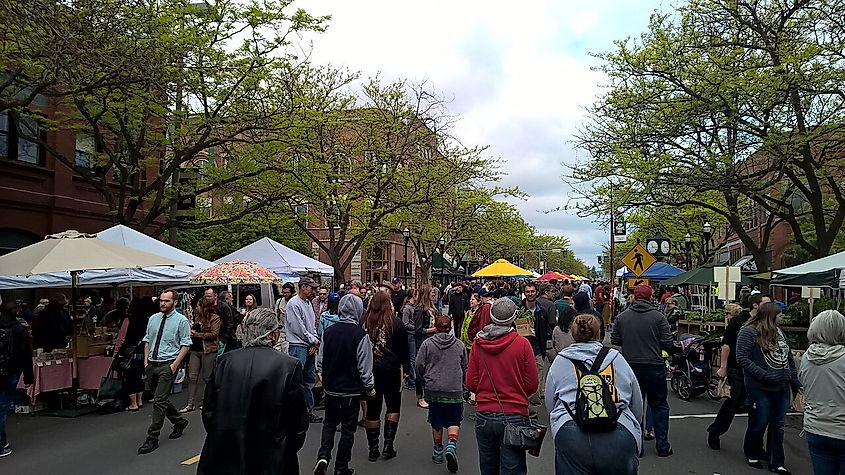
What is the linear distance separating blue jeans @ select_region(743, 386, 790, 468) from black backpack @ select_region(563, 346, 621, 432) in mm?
3698

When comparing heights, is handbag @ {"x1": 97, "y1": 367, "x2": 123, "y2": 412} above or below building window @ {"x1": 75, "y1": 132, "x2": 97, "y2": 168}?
below

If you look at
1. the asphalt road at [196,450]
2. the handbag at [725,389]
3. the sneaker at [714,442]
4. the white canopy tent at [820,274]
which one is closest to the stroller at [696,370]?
the asphalt road at [196,450]

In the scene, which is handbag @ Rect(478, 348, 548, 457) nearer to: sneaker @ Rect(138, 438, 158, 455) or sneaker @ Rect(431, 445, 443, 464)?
sneaker @ Rect(431, 445, 443, 464)

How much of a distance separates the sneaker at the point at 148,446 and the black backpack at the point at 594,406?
5869mm

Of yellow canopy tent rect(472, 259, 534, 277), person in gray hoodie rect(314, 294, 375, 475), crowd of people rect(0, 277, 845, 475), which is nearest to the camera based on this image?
crowd of people rect(0, 277, 845, 475)

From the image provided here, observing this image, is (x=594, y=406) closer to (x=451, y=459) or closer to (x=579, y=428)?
(x=579, y=428)

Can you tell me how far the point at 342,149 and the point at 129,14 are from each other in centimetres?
1540

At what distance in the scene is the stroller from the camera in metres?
11.9

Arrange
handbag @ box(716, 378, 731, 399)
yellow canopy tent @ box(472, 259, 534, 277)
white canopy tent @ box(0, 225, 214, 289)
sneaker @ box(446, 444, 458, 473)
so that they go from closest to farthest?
1. sneaker @ box(446, 444, 458, 473)
2. handbag @ box(716, 378, 731, 399)
3. white canopy tent @ box(0, 225, 214, 289)
4. yellow canopy tent @ box(472, 259, 534, 277)

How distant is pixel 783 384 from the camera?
22.5ft

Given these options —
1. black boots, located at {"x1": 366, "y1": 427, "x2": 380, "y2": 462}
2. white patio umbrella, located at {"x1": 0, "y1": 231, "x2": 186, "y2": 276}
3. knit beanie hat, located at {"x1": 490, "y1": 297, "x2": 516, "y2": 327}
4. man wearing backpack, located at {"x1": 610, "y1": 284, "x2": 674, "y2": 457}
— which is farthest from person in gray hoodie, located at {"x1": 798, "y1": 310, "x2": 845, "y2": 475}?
white patio umbrella, located at {"x1": 0, "y1": 231, "x2": 186, "y2": 276}

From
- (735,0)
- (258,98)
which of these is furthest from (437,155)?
(735,0)

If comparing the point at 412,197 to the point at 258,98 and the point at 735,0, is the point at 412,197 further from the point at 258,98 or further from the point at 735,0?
the point at 735,0

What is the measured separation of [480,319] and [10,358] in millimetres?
6288
